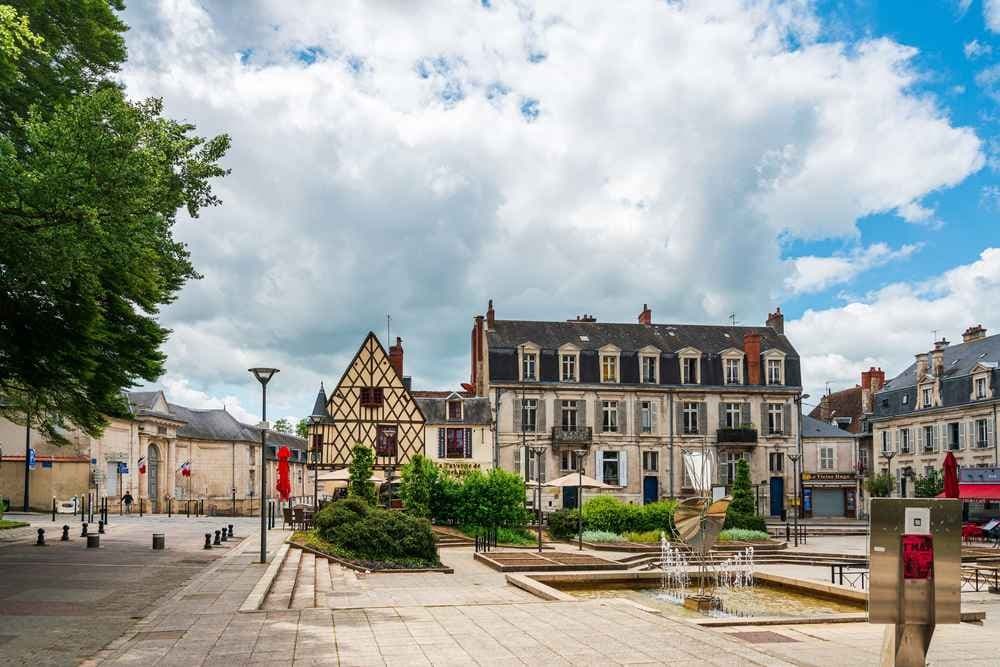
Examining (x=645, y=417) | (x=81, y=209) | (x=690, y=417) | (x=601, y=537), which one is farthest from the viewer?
(x=690, y=417)

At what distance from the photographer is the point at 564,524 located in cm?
3194

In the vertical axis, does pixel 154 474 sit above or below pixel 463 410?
below

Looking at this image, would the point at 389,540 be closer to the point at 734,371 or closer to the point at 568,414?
the point at 568,414

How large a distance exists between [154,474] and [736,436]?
31462 millimetres

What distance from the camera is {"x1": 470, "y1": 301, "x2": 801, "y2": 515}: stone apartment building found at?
46688mm

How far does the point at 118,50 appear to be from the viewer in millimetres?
19141

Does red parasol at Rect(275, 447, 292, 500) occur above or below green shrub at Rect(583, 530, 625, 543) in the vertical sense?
above

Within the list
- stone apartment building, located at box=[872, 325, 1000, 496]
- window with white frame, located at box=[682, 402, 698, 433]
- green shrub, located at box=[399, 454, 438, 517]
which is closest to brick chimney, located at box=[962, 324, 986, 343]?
stone apartment building, located at box=[872, 325, 1000, 496]

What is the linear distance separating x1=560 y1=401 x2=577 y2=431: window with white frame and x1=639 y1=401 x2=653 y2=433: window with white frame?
3.67 m

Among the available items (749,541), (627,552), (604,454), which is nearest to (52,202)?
(627,552)

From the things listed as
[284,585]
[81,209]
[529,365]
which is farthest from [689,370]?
[81,209]

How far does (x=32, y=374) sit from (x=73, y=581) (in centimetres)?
501

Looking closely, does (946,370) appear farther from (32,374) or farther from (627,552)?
(32,374)

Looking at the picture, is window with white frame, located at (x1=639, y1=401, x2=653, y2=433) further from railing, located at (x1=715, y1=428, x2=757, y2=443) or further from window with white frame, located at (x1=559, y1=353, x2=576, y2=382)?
window with white frame, located at (x1=559, y1=353, x2=576, y2=382)
